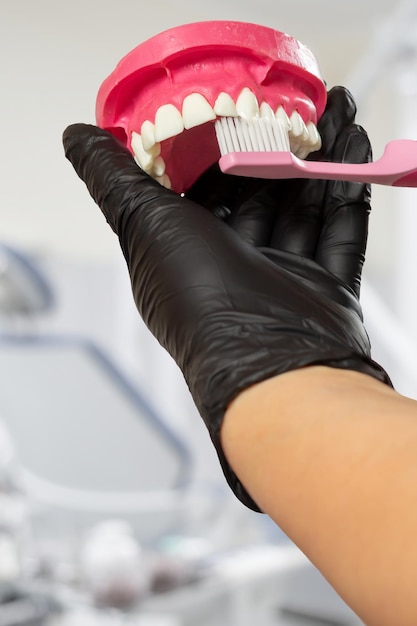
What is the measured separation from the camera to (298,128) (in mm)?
745

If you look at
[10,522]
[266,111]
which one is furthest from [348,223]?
[10,522]

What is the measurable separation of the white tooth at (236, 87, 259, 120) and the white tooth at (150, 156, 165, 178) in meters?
0.10

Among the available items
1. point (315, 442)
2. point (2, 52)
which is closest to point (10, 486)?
point (315, 442)

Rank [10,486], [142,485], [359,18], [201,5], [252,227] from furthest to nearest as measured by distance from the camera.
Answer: [359,18] < [201,5] < [142,485] < [10,486] < [252,227]

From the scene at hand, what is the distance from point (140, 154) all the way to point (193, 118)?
0.24 feet

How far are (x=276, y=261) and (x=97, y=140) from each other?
223 millimetres

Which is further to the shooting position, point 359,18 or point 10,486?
point 359,18

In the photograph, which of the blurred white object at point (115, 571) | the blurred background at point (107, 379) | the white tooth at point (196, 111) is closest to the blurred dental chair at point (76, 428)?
the blurred background at point (107, 379)

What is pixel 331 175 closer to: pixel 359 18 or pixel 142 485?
pixel 142 485

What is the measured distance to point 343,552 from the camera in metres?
0.38

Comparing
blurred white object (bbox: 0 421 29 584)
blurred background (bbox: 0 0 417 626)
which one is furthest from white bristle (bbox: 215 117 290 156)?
blurred white object (bbox: 0 421 29 584)

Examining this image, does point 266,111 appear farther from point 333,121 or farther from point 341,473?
point 341,473

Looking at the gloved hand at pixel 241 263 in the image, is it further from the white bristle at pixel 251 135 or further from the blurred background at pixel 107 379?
the blurred background at pixel 107 379

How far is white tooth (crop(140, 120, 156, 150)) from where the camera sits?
0.72 meters
